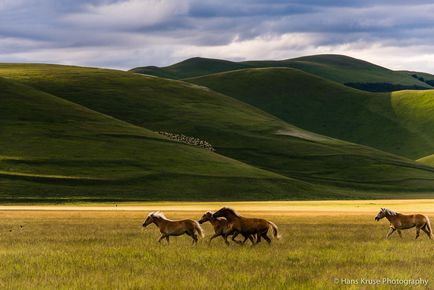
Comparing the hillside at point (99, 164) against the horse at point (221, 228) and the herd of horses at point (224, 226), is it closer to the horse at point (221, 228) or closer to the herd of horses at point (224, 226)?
the herd of horses at point (224, 226)

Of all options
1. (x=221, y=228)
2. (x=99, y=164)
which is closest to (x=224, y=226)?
(x=221, y=228)

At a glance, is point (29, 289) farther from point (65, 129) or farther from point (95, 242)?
point (65, 129)

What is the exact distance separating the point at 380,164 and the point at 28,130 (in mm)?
86487

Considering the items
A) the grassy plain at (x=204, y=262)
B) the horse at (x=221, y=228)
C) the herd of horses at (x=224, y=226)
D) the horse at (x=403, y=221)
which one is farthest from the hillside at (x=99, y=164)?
the horse at (x=403, y=221)

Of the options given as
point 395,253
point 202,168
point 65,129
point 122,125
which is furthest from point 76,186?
point 395,253

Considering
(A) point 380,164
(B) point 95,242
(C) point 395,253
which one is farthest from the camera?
(A) point 380,164

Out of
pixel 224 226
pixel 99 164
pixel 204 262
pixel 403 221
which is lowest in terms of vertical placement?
pixel 99 164

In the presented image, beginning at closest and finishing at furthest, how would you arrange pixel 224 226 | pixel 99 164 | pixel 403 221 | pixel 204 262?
pixel 204 262, pixel 224 226, pixel 403 221, pixel 99 164

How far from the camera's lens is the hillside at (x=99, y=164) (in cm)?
12225

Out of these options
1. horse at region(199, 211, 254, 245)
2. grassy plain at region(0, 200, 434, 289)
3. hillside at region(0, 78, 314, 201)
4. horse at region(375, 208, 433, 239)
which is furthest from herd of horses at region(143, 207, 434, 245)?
hillside at region(0, 78, 314, 201)

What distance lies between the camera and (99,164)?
13888 centimetres

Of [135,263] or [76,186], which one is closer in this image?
[135,263]

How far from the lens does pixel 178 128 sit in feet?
637

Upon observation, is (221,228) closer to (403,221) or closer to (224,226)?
(224,226)
